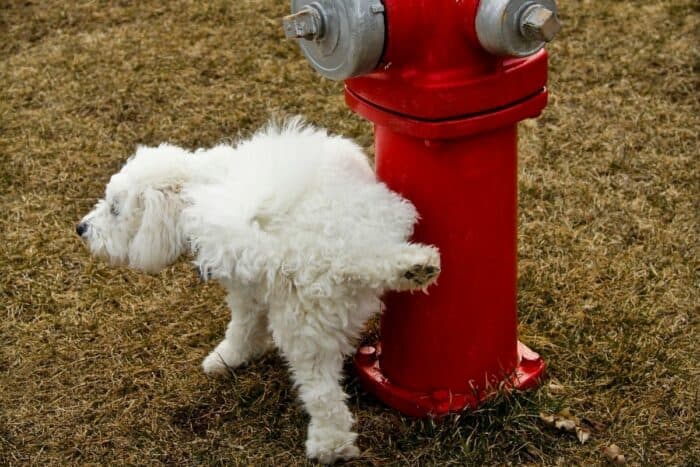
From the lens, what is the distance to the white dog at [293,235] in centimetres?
210

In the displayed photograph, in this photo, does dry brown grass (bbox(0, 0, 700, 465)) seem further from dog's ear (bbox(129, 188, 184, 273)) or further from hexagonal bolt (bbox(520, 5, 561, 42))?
hexagonal bolt (bbox(520, 5, 561, 42))

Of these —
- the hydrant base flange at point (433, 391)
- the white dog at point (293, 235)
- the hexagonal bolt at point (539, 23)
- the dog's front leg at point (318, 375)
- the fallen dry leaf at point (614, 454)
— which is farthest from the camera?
the hydrant base flange at point (433, 391)

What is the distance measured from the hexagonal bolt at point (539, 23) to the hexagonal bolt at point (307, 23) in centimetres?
44

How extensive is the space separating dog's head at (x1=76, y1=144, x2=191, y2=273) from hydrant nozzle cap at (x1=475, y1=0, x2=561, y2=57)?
35.0 inches

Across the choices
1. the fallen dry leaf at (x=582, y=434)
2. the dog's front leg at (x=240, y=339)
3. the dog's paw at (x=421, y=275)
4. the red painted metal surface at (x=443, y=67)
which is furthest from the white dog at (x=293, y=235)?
the fallen dry leaf at (x=582, y=434)

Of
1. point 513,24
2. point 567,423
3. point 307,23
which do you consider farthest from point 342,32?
point 567,423

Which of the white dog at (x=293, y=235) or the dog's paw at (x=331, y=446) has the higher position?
the white dog at (x=293, y=235)

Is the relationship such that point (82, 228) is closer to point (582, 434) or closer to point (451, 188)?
point (451, 188)

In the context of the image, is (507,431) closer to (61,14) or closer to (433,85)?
(433,85)

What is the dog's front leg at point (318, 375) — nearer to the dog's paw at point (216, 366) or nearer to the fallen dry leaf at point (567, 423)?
the dog's paw at point (216, 366)

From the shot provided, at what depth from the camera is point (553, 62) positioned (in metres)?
4.26

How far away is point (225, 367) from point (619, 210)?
1.58 metres

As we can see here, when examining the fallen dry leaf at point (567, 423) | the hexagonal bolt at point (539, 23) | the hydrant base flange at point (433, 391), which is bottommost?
the fallen dry leaf at point (567, 423)

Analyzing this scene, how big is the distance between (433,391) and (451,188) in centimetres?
61
